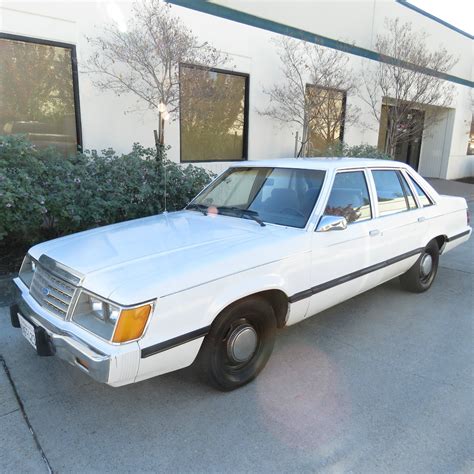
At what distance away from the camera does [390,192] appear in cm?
438

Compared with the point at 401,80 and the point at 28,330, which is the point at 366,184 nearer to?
the point at 28,330

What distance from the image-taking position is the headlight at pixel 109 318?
231 centimetres

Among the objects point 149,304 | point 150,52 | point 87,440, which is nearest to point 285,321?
point 149,304

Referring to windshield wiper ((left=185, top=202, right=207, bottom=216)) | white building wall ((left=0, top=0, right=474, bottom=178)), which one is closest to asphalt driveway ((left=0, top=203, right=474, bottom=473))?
windshield wiper ((left=185, top=202, right=207, bottom=216))

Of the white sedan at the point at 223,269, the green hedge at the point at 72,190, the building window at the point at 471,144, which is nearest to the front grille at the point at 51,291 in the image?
the white sedan at the point at 223,269

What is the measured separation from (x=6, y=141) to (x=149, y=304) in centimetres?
358

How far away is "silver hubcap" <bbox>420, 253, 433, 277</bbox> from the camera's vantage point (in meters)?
4.88

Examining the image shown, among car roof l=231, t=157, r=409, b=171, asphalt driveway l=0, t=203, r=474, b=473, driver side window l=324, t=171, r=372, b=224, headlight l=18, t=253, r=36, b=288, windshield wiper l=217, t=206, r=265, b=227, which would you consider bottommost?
asphalt driveway l=0, t=203, r=474, b=473

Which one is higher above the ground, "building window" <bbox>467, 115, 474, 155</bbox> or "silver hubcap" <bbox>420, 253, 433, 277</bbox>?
"building window" <bbox>467, 115, 474, 155</bbox>

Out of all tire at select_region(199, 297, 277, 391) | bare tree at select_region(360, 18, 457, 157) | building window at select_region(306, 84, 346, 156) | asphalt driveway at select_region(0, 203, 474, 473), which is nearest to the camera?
asphalt driveway at select_region(0, 203, 474, 473)

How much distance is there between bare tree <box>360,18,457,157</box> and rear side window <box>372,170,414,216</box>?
8736 millimetres

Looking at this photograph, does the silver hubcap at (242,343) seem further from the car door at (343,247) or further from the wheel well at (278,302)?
the car door at (343,247)

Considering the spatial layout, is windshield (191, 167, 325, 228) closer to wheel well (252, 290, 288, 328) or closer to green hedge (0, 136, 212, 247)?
wheel well (252, 290, 288, 328)

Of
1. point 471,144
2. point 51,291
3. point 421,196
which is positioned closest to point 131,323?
point 51,291
